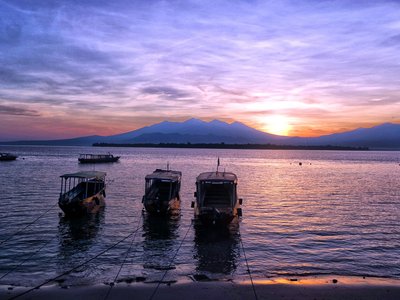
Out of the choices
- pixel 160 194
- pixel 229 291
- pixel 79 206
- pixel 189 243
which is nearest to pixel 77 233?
pixel 79 206

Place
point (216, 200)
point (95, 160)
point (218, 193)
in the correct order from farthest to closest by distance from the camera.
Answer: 1. point (95, 160)
2. point (218, 193)
3. point (216, 200)

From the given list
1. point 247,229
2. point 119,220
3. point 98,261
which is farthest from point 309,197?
point 98,261

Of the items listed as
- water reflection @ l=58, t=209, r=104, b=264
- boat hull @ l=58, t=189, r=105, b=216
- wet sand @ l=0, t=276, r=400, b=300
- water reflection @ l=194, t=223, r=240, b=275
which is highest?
boat hull @ l=58, t=189, r=105, b=216

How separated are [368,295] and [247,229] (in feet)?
45.0

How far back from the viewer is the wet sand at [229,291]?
15.8m

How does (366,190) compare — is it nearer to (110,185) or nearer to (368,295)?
(110,185)

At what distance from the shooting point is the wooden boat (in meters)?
27.4

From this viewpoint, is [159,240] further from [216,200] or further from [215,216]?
[216,200]

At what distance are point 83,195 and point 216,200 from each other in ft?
43.0

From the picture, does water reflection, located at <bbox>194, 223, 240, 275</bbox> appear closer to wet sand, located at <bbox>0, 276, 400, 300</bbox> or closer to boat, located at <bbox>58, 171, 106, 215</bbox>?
wet sand, located at <bbox>0, 276, 400, 300</bbox>

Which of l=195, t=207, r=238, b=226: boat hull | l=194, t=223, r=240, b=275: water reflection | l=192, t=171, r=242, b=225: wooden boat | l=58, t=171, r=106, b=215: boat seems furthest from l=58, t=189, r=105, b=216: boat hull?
l=195, t=207, r=238, b=226: boat hull

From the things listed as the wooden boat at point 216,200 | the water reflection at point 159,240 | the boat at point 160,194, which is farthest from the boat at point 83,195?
the wooden boat at point 216,200

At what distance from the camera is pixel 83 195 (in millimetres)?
36500

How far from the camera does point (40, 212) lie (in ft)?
113
